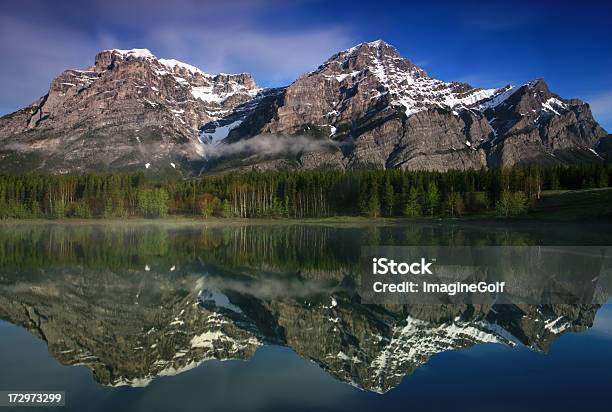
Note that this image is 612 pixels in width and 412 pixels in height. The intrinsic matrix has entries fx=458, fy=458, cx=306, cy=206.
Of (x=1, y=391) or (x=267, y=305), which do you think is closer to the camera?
(x=1, y=391)

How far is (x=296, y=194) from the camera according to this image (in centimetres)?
15288

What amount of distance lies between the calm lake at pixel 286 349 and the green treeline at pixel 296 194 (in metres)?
108

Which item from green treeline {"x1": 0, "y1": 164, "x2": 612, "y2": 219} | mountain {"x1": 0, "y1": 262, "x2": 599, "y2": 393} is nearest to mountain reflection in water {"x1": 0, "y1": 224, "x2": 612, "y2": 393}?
mountain {"x1": 0, "y1": 262, "x2": 599, "y2": 393}

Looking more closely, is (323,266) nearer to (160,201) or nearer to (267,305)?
(267,305)

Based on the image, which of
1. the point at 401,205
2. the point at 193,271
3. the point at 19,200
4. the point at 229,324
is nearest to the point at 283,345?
the point at 229,324

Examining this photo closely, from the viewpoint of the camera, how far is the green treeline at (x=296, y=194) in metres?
136

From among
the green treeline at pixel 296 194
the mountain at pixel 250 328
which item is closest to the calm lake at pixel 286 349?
the mountain at pixel 250 328

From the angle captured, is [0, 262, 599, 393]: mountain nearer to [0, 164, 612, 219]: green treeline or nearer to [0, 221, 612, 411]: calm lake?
[0, 221, 612, 411]: calm lake

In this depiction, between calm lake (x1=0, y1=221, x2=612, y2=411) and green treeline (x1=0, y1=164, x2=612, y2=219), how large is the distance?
108 metres

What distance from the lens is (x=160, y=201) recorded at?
493 feet

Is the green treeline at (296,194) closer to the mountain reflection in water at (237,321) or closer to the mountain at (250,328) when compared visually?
the mountain reflection in water at (237,321)

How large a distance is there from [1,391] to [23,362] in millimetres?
2932

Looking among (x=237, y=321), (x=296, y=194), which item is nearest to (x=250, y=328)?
(x=237, y=321)

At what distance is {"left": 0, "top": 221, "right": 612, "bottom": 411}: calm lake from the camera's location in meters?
14.7
